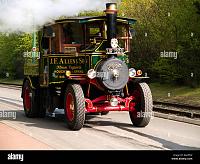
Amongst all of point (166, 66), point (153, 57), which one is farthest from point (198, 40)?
point (153, 57)

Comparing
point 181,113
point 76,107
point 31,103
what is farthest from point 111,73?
point 181,113

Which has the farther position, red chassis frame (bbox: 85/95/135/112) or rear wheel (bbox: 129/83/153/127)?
rear wheel (bbox: 129/83/153/127)

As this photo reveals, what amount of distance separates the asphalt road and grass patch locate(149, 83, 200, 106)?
22.5ft

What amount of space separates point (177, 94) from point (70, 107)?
12042 millimetres

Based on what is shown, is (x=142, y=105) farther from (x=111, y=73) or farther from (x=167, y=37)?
(x=167, y=37)

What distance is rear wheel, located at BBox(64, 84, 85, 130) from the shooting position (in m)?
9.70

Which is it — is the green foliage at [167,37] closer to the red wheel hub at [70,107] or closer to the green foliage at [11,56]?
the red wheel hub at [70,107]

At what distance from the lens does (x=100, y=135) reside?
372 inches

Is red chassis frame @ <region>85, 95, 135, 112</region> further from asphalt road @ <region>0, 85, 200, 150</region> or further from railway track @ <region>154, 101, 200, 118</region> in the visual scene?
railway track @ <region>154, 101, 200, 118</region>

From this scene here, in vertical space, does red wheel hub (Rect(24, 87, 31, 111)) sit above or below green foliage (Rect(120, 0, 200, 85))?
below

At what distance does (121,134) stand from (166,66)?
14.9 m

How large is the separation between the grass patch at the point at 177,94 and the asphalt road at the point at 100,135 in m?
6.87

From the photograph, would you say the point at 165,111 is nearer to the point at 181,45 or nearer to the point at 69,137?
the point at 69,137

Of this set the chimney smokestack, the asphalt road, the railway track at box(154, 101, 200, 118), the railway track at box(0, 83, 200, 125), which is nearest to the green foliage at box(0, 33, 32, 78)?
the railway track at box(154, 101, 200, 118)
